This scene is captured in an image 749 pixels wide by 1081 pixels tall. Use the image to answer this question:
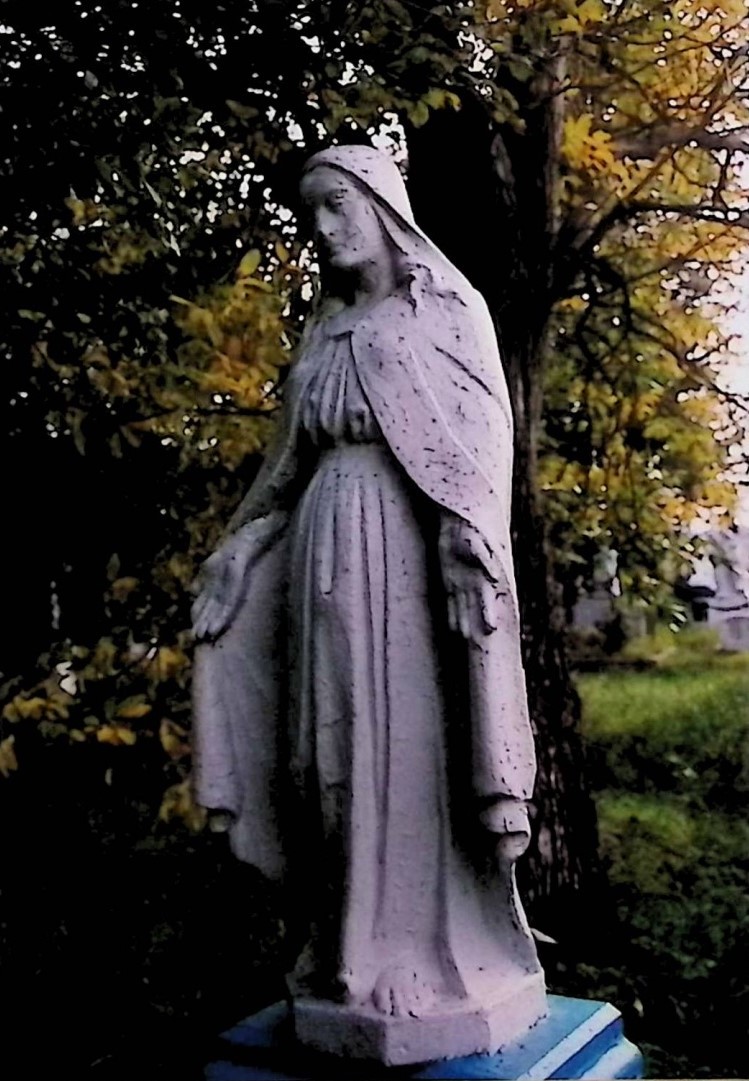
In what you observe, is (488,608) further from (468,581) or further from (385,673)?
(385,673)

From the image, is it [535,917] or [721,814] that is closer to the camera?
[535,917]

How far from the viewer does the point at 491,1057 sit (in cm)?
232

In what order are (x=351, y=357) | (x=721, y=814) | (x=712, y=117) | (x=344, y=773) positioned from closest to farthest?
(x=344, y=773), (x=351, y=357), (x=712, y=117), (x=721, y=814)

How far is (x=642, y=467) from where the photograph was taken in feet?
18.1

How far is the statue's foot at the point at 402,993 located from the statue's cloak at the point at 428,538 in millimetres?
318

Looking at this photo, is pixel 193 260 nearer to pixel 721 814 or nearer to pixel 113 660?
pixel 113 660

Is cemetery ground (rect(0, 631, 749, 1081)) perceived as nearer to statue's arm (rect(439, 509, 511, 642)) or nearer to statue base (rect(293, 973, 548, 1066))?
statue base (rect(293, 973, 548, 1066))

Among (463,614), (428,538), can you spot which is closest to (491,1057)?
(463,614)

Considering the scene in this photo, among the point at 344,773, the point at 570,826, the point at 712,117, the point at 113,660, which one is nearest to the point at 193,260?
the point at 113,660

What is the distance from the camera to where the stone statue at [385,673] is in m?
2.35

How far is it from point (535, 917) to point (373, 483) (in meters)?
2.71

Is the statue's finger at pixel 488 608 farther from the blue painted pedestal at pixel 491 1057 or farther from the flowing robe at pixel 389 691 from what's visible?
the blue painted pedestal at pixel 491 1057

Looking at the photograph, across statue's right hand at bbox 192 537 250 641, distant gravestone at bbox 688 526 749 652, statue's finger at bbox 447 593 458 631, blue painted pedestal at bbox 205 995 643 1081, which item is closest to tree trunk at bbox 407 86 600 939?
distant gravestone at bbox 688 526 749 652

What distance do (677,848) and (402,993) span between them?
3.26 meters
